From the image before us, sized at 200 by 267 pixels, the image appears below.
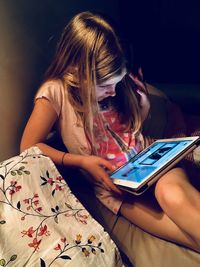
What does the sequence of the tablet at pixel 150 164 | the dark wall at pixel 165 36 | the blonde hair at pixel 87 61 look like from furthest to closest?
the dark wall at pixel 165 36 → the blonde hair at pixel 87 61 → the tablet at pixel 150 164

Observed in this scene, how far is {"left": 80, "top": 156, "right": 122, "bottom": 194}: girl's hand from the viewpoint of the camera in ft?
3.26

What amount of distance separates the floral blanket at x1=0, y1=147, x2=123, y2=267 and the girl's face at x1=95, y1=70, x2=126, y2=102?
11.4 inches

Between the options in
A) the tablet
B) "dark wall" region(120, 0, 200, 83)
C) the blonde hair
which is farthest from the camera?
"dark wall" region(120, 0, 200, 83)

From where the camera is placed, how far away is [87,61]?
1.02 meters

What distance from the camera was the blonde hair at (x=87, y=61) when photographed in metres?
1.02

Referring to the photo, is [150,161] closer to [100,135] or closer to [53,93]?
[100,135]

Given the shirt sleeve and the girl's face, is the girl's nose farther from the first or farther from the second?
the shirt sleeve

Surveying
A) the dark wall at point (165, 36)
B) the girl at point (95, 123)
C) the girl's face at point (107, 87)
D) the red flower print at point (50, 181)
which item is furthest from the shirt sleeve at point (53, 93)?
the dark wall at point (165, 36)

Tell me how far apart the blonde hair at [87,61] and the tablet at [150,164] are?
173 millimetres

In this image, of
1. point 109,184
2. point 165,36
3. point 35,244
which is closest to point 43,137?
point 109,184

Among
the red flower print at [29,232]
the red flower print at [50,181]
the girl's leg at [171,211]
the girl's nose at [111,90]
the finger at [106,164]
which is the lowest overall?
the girl's leg at [171,211]

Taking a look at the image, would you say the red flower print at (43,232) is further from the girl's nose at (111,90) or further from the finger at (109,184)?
the girl's nose at (111,90)

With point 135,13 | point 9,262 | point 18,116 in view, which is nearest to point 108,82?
point 18,116

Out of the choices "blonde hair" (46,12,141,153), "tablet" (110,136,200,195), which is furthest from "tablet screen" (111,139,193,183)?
"blonde hair" (46,12,141,153)
